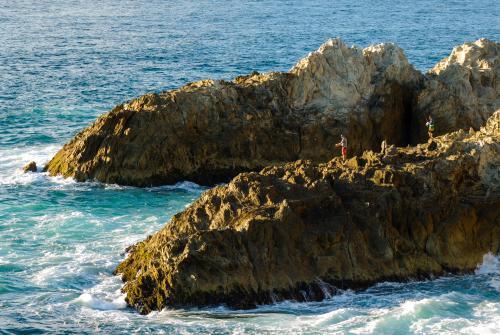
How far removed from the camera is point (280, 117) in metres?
37.6

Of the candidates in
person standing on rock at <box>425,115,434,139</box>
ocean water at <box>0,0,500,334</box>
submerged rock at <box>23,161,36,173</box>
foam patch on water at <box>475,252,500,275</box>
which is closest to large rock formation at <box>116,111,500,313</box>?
A: foam patch on water at <box>475,252,500,275</box>

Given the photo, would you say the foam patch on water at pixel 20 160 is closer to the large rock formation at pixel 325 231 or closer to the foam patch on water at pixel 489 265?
the large rock formation at pixel 325 231

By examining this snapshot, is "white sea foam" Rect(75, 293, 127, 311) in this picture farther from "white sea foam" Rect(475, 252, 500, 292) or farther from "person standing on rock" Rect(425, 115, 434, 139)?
"person standing on rock" Rect(425, 115, 434, 139)

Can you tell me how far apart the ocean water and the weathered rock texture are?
125 centimetres

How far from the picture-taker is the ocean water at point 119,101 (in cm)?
2316

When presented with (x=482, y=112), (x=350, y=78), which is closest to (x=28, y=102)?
(x=350, y=78)

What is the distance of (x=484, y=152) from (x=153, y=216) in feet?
38.7

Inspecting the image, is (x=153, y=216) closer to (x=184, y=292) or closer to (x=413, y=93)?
(x=184, y=292)

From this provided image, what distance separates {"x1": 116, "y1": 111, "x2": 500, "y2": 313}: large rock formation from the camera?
77.7ft

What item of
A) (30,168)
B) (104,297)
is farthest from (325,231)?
(30,168)

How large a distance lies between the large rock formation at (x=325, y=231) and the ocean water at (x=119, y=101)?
51cm

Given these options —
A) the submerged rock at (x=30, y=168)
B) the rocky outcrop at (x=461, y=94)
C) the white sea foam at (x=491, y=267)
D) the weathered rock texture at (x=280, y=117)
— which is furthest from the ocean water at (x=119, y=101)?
the rocky outcrop at (x=461, y=94)

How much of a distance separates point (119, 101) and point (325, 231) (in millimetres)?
27349

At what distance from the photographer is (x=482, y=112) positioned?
3862cm
